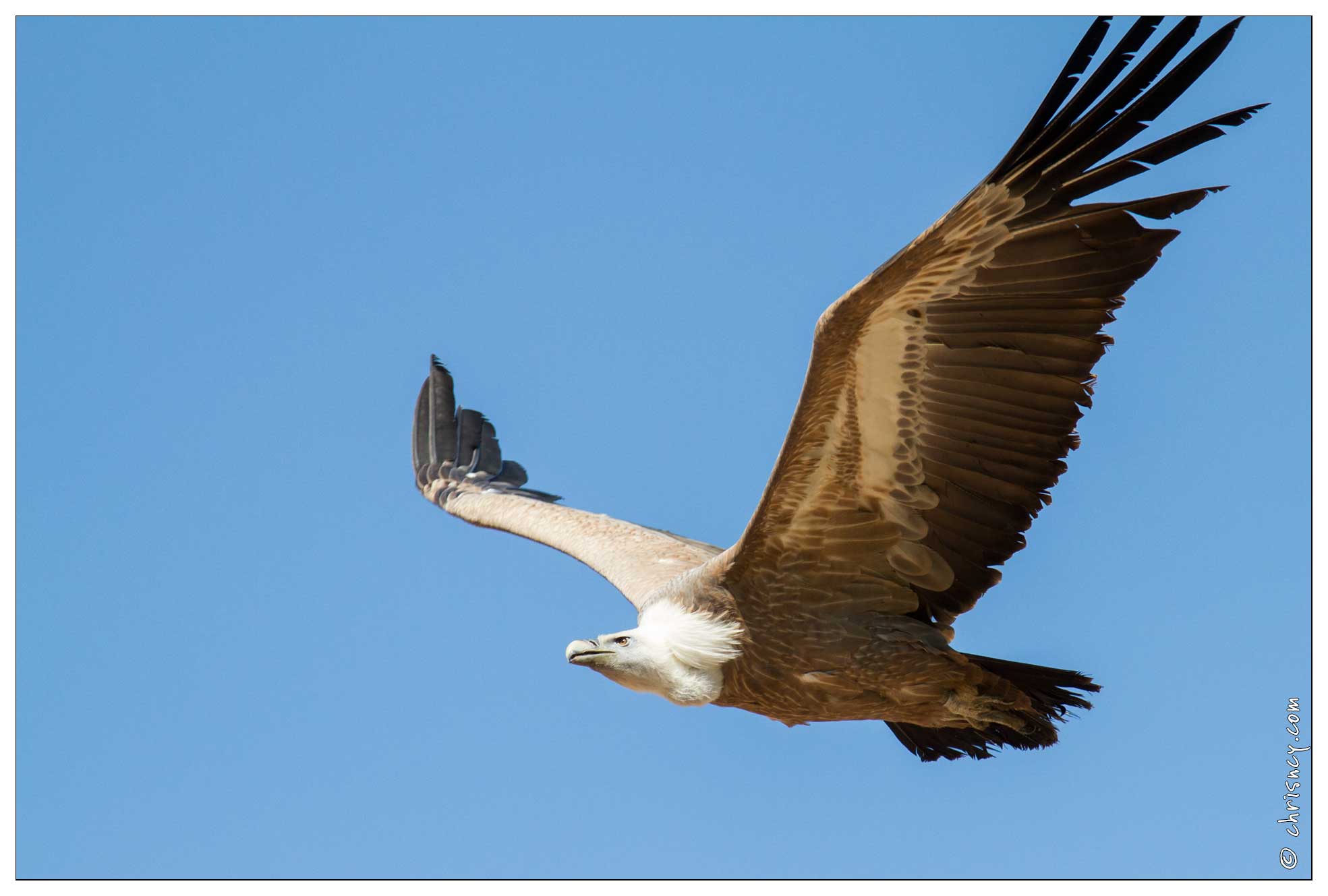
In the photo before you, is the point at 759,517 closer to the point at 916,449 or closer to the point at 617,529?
the point at 916,449

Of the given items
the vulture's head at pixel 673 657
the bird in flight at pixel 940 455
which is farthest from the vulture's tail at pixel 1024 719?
the vulture's head at pixel 673 657

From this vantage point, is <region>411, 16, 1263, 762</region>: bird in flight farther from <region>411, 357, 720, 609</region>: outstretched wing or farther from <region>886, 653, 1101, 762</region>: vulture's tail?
<region>411, 357, 720, 609</region>: outstretched wing

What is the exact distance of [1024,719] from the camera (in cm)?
888

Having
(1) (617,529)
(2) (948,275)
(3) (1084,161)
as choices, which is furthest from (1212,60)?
(1) (617,529)

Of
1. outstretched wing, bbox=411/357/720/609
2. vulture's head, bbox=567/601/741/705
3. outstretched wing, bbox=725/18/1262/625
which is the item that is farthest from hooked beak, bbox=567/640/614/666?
outstretched wing, bbox=411/357/720/609

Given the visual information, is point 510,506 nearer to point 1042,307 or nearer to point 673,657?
point 673,657

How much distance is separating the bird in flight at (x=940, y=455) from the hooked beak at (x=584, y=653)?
15 mm

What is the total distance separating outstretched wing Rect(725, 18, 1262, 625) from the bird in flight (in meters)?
0.01

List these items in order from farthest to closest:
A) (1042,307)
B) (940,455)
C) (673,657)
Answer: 1. (673,657)
2. (940,455)
3. (1042,307)

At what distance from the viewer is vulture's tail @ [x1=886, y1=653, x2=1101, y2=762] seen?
862 cm

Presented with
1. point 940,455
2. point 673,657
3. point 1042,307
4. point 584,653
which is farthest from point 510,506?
point 1042,307

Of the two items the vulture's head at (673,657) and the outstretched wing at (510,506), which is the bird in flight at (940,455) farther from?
the outstretched wing at (510,506)

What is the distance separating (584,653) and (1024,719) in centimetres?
241

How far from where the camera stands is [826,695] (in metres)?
8.77
